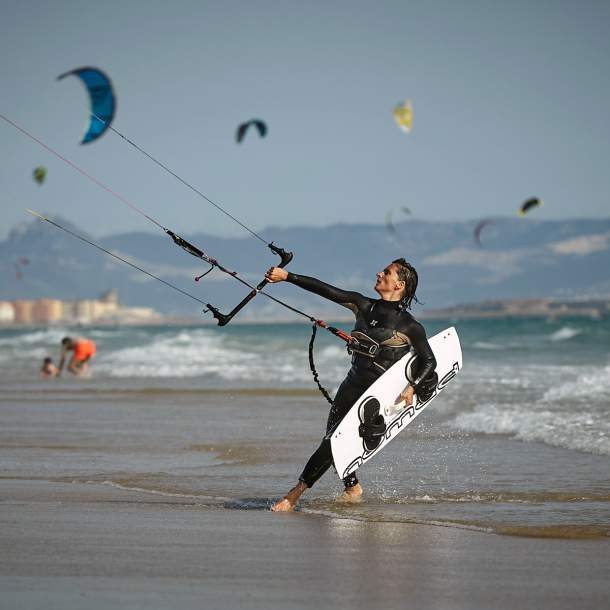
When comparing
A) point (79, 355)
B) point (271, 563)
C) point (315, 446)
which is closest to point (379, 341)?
point (271, 563)

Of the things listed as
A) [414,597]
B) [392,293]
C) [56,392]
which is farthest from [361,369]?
[56,392]

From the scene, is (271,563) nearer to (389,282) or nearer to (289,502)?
(289,502)

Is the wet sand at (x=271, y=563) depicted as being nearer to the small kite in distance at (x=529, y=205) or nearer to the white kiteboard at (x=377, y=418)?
the white kiteboard at (x=377, y=418)

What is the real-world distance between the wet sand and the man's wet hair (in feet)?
3.87

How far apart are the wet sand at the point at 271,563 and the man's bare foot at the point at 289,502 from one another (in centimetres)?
22

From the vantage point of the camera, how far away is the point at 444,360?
6879mm

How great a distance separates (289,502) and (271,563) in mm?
1657

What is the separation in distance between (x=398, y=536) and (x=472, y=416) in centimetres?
674

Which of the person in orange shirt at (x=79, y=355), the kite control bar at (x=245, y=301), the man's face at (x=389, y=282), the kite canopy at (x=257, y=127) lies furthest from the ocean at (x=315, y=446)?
the kite canopy at (x=257, y=127)

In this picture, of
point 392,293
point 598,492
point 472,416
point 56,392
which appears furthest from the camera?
point 56,392

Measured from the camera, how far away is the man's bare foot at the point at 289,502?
6.09m

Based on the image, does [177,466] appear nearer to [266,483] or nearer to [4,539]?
[266,483]

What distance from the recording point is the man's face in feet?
20.5

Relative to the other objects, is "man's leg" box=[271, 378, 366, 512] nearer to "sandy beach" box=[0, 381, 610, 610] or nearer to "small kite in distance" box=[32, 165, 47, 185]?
"sandy beach" box=[0, 381, 610, 610]
